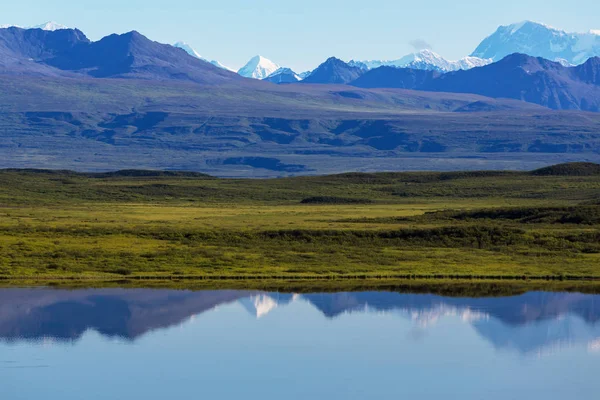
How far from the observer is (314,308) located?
48219mm

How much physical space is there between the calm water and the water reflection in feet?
0.17

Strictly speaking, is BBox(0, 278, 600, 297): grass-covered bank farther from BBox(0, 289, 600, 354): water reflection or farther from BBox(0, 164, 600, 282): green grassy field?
BBox(0, 289, 600, 354): water reflection

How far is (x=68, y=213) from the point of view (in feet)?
304

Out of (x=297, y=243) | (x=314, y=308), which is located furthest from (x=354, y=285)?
(x=297, y=243)

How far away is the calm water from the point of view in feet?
114

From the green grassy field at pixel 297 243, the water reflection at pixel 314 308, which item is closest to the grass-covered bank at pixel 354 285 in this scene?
the green grassy field at pixel 297 243

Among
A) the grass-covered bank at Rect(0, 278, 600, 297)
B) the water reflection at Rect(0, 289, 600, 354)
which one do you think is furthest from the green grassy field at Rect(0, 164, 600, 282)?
the water reflection at Rect(0, 289, 600, 354)

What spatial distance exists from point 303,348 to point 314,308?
7.58m

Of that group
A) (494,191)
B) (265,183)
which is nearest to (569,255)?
(494,191)

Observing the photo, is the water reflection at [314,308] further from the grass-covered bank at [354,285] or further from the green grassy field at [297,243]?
the green grassy field at [297,243]

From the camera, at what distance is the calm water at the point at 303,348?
34.6 m

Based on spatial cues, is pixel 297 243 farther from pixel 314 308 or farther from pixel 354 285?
pixel 314 308

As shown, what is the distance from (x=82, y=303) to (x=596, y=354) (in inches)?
801

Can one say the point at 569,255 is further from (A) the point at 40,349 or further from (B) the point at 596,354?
(A) the point at 40,349
